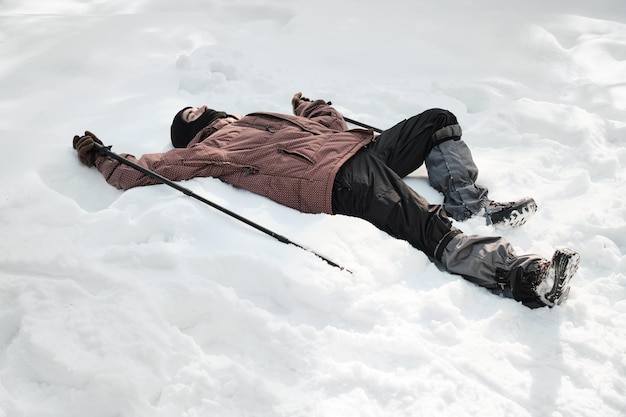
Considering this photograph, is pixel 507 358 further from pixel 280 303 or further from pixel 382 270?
pixel 280 303

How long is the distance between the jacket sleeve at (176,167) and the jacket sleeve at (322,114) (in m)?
0.70

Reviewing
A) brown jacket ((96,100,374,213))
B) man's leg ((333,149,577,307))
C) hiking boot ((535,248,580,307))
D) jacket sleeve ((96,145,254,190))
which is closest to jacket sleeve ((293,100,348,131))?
brown jacket ((96,100,374,213))

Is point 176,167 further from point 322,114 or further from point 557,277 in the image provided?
point 557,277

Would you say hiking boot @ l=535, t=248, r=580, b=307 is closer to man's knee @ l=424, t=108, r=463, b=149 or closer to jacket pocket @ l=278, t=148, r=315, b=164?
man's knee @ l=424, t=108, r=463, b=149

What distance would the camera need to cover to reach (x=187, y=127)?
3.61 m

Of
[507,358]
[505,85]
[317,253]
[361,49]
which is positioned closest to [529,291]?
[507,358]

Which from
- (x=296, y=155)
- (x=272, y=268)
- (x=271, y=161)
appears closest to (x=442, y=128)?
(x=296, y=155)

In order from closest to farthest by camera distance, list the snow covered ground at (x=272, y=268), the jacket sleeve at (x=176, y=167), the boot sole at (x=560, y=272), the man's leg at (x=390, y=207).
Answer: the snow covered ground at (x=272, y=268)
the boot sole at (x=560, y=272)
the man's leg at (x=390, y=207)
the jacket sleeve at (x=176, y=167)

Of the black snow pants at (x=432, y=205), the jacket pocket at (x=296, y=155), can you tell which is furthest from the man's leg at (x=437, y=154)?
the jacket pocket at (x=296, y=155)

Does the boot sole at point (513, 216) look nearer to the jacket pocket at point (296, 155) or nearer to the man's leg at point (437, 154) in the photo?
the man's leg at point (437, 154)

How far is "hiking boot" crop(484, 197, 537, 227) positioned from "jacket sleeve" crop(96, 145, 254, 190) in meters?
1.28

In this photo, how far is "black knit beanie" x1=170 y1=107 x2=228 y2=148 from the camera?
3.61 meters

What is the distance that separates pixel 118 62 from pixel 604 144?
3.62 m

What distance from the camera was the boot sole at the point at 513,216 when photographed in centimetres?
301
